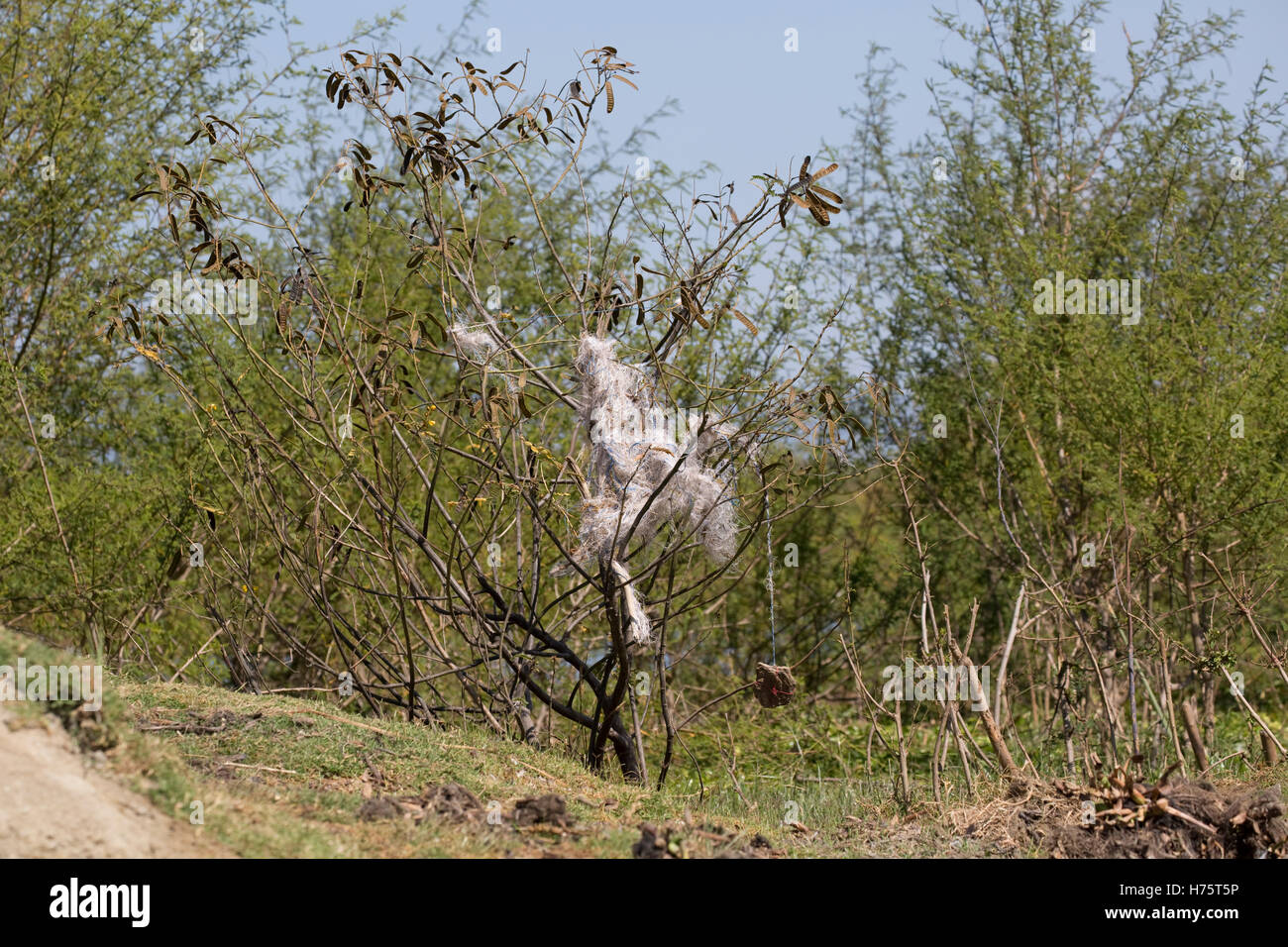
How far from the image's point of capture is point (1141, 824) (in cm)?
462

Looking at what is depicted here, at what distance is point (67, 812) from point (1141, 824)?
144 inches

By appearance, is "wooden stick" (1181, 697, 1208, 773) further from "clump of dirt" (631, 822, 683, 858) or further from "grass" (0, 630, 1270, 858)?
"clump of dirt" (631, 822, 683, 858)

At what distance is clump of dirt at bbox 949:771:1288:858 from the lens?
4.51 m

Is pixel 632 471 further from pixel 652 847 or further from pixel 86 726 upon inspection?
pixel 86 726

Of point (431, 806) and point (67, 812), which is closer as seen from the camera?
point (67, 812)

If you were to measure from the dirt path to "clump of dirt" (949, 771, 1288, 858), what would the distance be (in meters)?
2.98

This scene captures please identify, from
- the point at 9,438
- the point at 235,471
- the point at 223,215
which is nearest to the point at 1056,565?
the point at 235,471

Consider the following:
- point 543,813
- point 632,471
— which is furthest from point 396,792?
point 632,471

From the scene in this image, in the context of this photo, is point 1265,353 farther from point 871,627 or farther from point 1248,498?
point 871,627

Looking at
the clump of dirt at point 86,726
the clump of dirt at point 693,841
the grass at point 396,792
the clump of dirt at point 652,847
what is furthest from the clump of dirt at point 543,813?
the clump of dirt at point 86,726

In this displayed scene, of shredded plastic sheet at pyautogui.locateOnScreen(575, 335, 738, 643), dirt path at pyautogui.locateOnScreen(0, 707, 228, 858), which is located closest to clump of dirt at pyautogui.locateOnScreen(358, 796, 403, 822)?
dirt path at pyautogui.locateOnScreen(0, 707, 228, 858)

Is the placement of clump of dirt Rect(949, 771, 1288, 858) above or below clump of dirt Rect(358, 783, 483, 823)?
below

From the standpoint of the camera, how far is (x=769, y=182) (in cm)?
496

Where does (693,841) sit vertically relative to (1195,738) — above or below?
above
